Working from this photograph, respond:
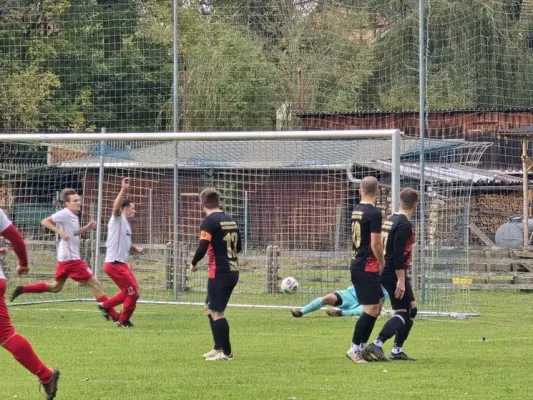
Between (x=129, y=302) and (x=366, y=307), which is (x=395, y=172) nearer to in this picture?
(x=129, y=302)

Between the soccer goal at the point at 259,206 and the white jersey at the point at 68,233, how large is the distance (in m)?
3.45

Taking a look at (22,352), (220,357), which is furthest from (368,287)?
(22,352)

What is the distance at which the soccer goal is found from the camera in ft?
70.7

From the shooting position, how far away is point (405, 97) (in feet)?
84.2

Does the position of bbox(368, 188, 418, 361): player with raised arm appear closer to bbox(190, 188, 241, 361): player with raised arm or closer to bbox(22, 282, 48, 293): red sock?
bbox(190, 188, 241, 361): player with raised arm

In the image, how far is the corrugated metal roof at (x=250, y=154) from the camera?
2206 cm

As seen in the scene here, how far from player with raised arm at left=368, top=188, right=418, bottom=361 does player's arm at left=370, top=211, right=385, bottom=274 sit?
27cm

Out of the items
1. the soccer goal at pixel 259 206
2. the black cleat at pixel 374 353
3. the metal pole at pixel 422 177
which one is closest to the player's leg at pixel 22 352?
the black cleat at pixel 374 353

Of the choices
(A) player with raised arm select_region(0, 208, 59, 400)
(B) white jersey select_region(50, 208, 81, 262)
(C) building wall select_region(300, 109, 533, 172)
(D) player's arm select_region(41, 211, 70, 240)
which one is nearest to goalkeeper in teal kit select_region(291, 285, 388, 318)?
(B) white jersey select_region(50, 208, 81, 262)

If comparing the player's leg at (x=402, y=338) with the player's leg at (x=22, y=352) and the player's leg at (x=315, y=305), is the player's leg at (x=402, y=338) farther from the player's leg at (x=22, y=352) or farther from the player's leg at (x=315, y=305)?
the player's leg at (x=22, y=352)

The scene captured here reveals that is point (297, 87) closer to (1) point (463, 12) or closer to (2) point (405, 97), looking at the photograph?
(2) point (405, 97)

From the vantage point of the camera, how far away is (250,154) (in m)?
22.9

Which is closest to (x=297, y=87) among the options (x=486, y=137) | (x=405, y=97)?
(x=405, y=97)

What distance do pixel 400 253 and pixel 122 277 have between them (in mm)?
5981
